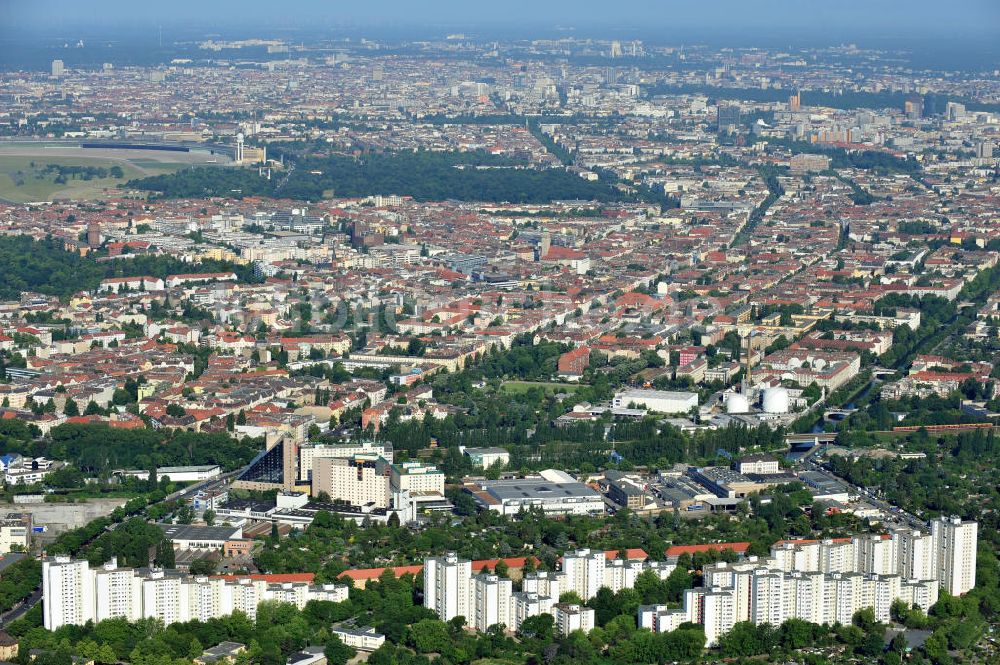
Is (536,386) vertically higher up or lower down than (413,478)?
lower down

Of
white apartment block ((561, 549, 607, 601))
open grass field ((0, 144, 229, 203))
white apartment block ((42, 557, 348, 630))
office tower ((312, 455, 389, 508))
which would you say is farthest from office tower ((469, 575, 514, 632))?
open grass field ((0, 144, 229, 203))

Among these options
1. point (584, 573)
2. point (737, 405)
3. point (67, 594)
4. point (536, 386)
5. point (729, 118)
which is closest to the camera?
point (67, 594)

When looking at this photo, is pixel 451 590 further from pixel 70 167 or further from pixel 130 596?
pixel 70 167

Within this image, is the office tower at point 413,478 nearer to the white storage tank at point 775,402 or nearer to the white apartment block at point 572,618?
the white apartment block at point 572,618

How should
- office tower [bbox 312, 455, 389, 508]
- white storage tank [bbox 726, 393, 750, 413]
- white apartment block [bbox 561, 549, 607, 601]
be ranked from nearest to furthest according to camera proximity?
1. white apartment block [bbox 561, 549, 607, 601]
2. office tower [bbox 312, 455, 389, 508]
3. white storage tank [bbox 726, 393, 750, 413]

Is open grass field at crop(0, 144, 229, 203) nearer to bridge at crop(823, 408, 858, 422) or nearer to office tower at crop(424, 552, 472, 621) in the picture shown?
bridge at crop(823, 408, 858, 422)

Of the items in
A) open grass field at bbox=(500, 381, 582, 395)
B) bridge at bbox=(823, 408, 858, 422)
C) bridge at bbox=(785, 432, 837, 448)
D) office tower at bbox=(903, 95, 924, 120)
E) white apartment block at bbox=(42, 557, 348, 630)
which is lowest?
bridge at bbox=(823, 408, 858, 422)

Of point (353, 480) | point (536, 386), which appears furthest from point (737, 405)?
point (353, 480)

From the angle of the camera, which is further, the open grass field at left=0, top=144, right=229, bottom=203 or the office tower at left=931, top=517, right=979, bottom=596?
the open grass field at left=0, top=144, right=229, bottom=203
